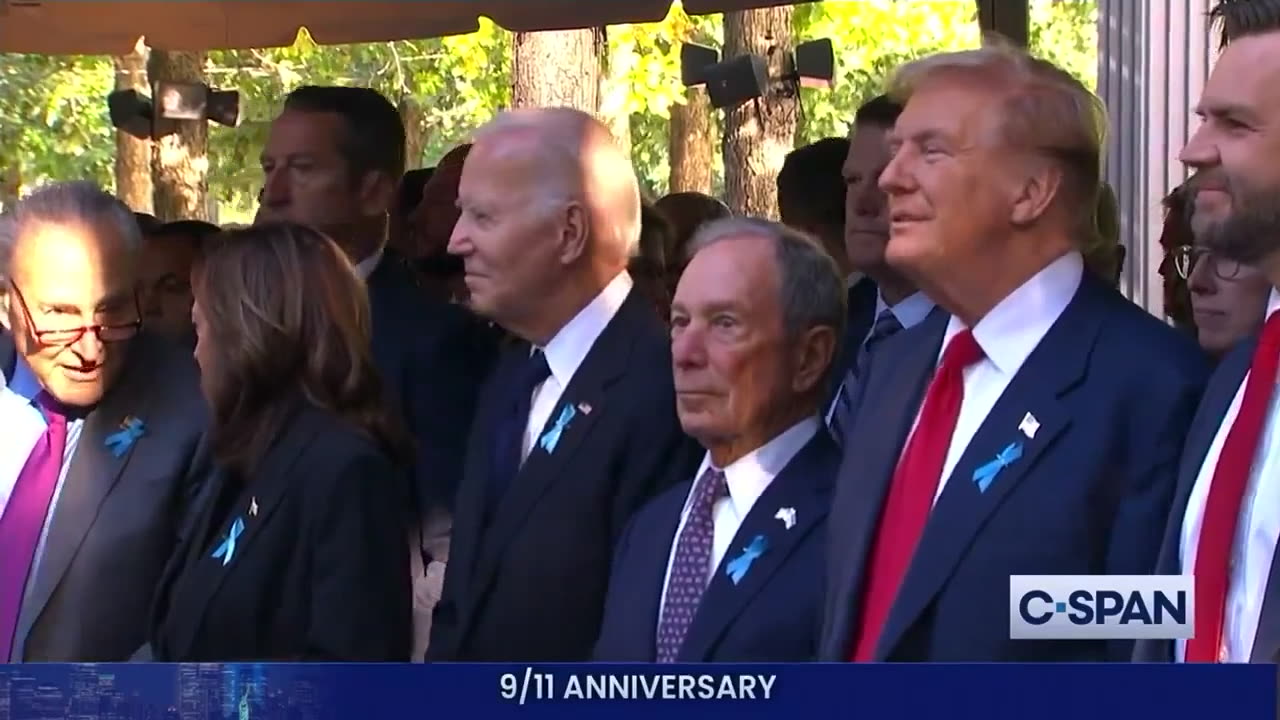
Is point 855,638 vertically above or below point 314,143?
below

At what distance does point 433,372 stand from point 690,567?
117cm

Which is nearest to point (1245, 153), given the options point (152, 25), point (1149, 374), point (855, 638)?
point (1149, 374)

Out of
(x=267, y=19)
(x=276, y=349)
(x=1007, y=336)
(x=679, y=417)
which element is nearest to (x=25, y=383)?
(x=276, y=349)

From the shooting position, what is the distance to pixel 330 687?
2.43 metres

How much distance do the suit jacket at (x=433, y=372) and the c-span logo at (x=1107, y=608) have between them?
182 centimetres

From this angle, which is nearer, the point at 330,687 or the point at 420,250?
the point at 330,687

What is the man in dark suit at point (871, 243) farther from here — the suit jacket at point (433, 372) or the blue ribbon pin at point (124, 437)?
the blue ribbon pin at point (124, 437)

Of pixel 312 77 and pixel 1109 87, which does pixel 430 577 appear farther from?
pixel 312 77

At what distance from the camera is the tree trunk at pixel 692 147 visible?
19172mm

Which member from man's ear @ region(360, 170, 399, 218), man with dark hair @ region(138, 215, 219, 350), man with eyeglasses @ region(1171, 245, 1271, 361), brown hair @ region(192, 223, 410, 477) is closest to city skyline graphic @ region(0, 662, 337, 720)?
brown hair @ region(192, 223, 410, 477)

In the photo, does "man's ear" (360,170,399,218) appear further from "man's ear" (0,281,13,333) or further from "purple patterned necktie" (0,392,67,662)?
"purple patterned necktie" (0,392,67,662)

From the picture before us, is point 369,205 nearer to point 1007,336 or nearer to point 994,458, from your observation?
point 1007,336

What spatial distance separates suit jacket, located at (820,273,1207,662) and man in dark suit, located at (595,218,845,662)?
0.90 ft

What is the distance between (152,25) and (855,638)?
15.3ft
